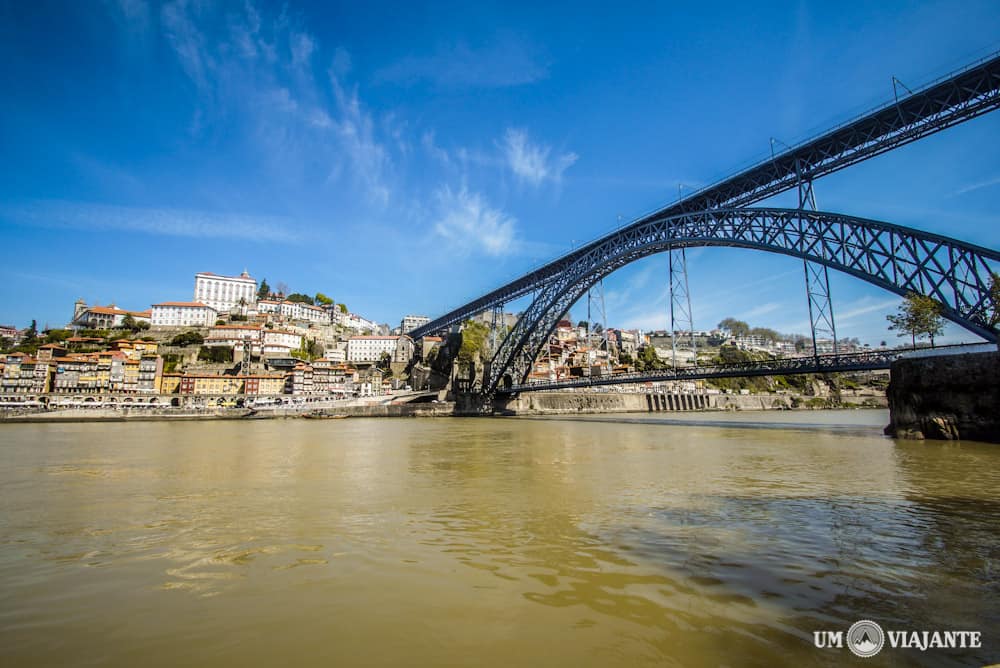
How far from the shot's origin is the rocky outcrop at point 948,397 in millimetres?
15258

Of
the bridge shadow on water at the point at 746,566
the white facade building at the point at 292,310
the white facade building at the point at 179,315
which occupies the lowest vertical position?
the bridge shadow on water at the point at 746,566

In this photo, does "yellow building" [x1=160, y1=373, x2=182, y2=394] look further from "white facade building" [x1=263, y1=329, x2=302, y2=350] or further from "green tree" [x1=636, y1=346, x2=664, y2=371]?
"green tree" [x1=636, y1=346, x2=664, y2=371]

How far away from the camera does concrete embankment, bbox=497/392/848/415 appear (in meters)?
57.1

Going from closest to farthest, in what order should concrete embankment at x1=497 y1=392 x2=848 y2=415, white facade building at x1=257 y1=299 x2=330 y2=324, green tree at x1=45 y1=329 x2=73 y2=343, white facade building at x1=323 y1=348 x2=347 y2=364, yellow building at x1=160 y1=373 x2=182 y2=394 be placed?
1. concrete embankment at x1=497 y1=392 x2=848 y2=415
2. yellow building at x1=160 y1=373 x2=182 y2=394
3. green tree at x1=45 y1=329 x2=73 y2=343
4. white facade building at x1=323 y1=348 x2=347 y2=364
5. white facade building at x1=257 y1=299 x2=330 y2=324

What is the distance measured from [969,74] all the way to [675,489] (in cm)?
2291

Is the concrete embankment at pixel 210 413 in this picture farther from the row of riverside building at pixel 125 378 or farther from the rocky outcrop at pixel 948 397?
the rocky outcrop at pixel 948 397

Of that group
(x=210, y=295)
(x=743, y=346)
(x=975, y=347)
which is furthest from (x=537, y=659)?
(x=743, y=346)

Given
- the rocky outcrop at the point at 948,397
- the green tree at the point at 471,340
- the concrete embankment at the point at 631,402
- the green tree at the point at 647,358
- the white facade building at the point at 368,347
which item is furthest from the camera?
the white facade building at the point at 368,347

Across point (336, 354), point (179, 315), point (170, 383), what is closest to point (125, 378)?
point (170, 383)

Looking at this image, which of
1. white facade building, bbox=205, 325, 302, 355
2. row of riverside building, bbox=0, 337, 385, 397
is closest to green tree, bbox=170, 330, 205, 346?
white facade building, bbox=205, 325, 302, 355

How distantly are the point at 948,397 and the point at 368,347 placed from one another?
277 ft

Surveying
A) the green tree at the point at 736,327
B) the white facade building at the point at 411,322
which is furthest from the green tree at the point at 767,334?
the white facade building at the point at 411,322
